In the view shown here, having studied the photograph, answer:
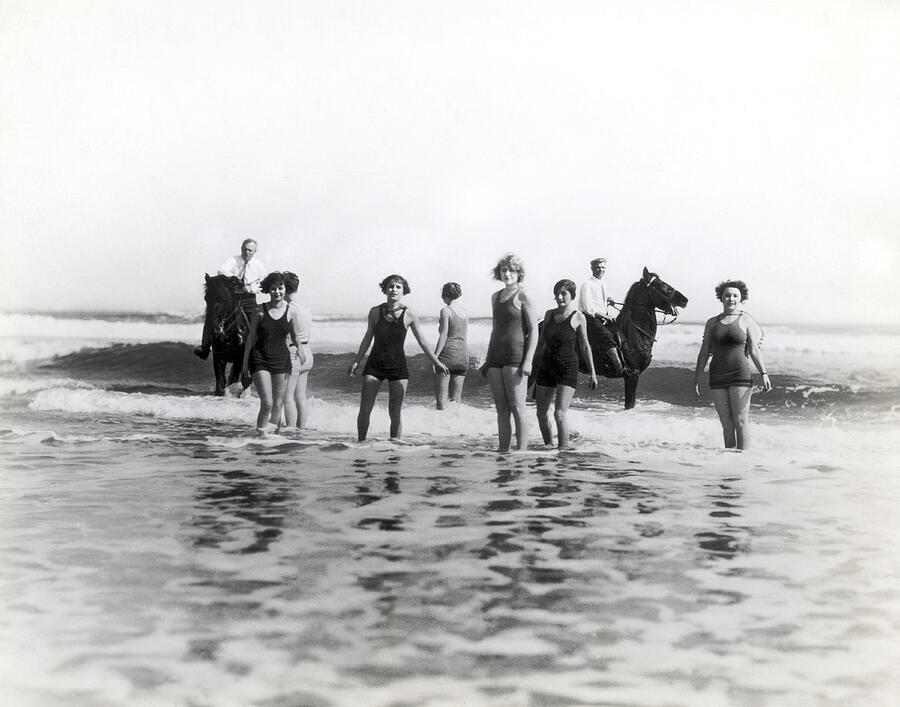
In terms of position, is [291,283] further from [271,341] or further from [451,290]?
[451,290]

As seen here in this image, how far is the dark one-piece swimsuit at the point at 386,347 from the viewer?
8.90 metres

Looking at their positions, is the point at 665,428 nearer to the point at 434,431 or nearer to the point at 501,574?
the point at 434,431

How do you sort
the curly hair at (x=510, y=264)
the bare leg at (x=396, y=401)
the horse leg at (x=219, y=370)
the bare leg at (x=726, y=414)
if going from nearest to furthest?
the curly hair at (x=510, y=264) < the bare leg at (x=726, y=414) < the bare leg at (x=396, y=401) < the horse leg at (x=219, y=370)

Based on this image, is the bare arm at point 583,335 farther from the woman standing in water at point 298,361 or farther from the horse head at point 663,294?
the horse head at point 663,294

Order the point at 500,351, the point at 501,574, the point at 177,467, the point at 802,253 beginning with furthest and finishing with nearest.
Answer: the point at 802,253 → the point at 500,351 → the point at 177,467 → the point at 501,574

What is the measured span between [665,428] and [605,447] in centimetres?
248

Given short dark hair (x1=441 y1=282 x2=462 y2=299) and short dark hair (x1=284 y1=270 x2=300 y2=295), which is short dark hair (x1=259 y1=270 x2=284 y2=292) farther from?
short dark hair (x1=441 y1=282 x2=462 y2=299)

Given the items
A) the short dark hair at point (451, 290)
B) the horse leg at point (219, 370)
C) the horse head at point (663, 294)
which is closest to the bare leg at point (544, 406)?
the short dark hair at point (451, 290)

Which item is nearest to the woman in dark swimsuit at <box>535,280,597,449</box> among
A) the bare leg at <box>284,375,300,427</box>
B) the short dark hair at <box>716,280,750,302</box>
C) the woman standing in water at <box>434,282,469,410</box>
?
the short dark hair at <box>716,280,750,302</box>

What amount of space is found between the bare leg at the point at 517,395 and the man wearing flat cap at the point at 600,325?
141 inches

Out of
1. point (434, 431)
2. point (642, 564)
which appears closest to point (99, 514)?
point (642, 564)

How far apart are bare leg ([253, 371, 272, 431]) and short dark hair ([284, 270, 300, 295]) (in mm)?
987

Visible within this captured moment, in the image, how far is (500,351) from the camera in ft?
28.1

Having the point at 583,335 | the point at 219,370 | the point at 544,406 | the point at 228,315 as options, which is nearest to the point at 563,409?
the point at 544,406
